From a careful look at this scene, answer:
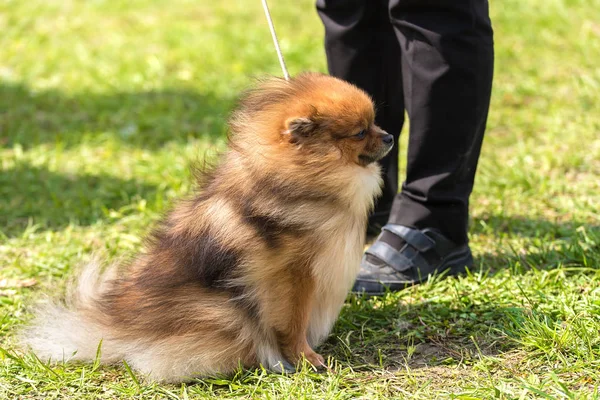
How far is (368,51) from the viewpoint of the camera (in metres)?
3.46

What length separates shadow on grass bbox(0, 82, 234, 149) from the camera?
530cm

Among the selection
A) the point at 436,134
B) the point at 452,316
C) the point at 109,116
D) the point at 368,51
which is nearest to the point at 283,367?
the point at 452,316

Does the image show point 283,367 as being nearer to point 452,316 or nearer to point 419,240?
point 452,316

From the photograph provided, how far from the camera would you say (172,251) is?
265 centimetres

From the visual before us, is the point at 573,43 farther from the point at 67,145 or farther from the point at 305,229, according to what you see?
the point at 305,229

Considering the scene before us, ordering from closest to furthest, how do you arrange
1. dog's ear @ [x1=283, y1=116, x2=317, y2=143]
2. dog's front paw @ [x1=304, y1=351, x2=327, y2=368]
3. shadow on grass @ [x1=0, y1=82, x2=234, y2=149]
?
dog's ear @ [x1=283, y1=116, x2=317, y2=143] < dog's front paw @ [x1=304, y1=351, x2=327, y2=368] < shadow on grass @ [x1=0, y1=82, x2=234, y2=149]

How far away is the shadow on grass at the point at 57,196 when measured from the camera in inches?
164

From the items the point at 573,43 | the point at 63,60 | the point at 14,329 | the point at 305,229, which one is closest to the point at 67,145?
the point at 63,60

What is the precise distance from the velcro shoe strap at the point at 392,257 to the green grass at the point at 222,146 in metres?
0.13

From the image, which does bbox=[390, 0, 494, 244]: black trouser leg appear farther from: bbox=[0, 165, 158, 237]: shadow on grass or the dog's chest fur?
bbox=[0, 165, 158, 237]: shadow on grass

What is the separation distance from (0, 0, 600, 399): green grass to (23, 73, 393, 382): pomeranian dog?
12 centimetres

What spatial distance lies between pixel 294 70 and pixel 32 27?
10.1ft

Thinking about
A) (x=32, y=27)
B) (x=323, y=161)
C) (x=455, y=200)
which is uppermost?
(x=323, y=161)

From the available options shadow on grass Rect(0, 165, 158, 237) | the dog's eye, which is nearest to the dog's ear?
the dog's eye
